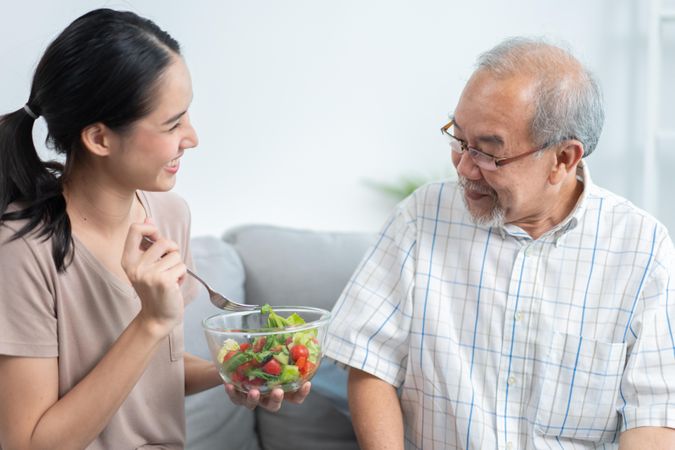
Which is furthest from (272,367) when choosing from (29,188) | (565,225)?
(565,225)

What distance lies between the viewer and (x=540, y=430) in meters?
1.69

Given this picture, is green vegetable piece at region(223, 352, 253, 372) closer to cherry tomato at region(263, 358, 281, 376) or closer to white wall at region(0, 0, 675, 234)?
cherry tomato at region(263, 358, 281, 376)

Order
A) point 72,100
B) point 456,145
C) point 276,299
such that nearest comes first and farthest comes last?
point 72,100
point 456,145
point 276,299

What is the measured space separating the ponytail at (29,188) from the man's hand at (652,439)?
1086mm

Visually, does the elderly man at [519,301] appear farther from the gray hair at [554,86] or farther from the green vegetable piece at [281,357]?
the green vegetable piece at [281,357]

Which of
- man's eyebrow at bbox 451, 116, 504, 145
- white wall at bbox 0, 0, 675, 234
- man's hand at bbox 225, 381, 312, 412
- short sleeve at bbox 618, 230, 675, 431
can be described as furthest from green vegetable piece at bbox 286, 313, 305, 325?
white wall at bbox 0, 0, 675, 234

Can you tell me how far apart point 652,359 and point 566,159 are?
1.39 ft

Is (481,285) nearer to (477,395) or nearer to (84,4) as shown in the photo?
(477,395)

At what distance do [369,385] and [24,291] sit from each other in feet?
2.43

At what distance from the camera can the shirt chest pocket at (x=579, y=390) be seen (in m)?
1.66

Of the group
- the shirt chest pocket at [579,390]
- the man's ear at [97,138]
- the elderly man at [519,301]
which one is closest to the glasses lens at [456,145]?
the elderly man at [519,301]

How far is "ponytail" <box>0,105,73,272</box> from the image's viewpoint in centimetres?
135

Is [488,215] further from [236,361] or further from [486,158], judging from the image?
[236,361]

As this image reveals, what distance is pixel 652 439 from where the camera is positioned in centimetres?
159
